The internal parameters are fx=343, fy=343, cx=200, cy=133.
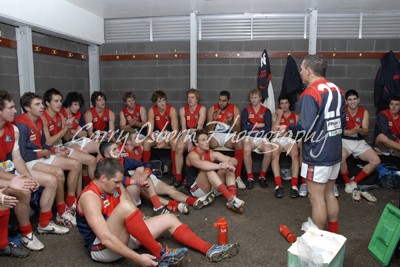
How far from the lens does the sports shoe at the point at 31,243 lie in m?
2.56

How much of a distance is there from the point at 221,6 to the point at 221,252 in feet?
10.9

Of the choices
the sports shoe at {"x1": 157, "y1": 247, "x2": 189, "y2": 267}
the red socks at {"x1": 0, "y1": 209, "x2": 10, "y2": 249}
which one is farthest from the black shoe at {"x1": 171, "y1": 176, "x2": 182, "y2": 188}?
the red socks at {"x1": 0, "y1": 209, "x2": 10, "y2": 249}

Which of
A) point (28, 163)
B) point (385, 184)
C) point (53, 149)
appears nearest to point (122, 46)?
point (53, 149)

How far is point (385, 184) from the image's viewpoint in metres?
4.09

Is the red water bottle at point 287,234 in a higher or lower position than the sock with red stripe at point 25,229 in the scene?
lower

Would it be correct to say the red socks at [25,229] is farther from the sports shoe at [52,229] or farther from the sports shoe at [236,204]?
the sports shoe at [236,204]

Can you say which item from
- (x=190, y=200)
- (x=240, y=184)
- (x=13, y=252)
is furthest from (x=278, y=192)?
(x=13, y=252)

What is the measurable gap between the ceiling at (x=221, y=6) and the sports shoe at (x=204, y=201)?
2440 mm

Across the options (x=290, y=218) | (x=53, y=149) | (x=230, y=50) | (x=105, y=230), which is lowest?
(x=290, y=218)

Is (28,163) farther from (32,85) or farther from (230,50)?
(230,50)

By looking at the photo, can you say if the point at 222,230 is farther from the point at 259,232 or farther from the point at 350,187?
the point at 350,187

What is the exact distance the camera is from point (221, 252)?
93.8 inches

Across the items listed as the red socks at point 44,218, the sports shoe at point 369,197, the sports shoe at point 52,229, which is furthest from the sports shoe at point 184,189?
the sports shoe at point 369,197

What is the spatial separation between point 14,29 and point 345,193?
4121 millimetres
